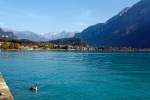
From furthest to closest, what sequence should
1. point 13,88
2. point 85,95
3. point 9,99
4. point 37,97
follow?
point 13,88
point 85,95
point 37,97
point 9,99

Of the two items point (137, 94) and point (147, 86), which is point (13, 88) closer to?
point (137, 94)

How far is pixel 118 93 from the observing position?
2474 inches

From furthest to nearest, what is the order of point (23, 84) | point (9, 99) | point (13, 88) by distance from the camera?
point (23, 84), point (13, 88), point (9, 99)

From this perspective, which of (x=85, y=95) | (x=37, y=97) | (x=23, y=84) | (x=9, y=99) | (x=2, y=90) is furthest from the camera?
(x=23, y=84)

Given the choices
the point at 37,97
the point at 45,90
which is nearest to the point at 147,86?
the point at 45,90

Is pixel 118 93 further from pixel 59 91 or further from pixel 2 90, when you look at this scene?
pixel 2 90

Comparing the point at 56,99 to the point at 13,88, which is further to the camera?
the point at 13,88

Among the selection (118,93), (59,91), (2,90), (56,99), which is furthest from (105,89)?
(2,90)

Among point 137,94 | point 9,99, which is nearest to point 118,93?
point 137,94

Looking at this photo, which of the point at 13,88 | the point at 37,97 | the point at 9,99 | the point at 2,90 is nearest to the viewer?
the point at 9,99

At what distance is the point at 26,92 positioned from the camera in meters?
59.9

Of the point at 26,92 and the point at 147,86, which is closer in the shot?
the point at 26,92

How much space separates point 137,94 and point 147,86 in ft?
38.7

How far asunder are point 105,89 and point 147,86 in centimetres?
1166
